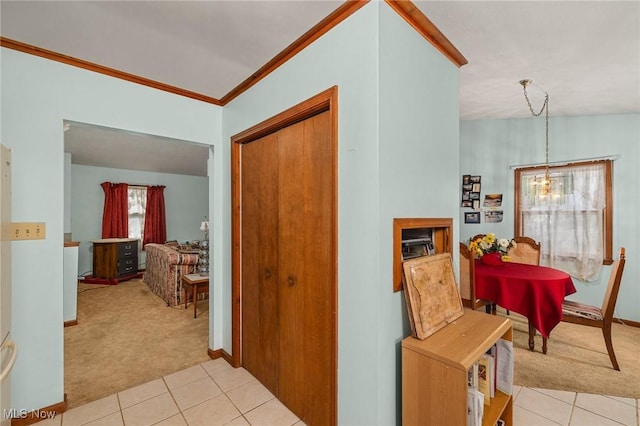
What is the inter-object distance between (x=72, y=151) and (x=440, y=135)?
6.09 meters

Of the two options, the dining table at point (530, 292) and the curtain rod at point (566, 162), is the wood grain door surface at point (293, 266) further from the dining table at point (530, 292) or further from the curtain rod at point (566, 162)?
the curtain rod at point (566, 162)

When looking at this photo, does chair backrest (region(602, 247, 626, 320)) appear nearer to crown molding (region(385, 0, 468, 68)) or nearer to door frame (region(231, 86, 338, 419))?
crown molding (region(385, 0, 468, 68))

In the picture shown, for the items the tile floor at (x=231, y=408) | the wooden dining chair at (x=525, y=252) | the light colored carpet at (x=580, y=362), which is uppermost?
the wooden dining chair at (x=525, y=252)

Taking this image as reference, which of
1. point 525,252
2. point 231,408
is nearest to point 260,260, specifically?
point 231,408

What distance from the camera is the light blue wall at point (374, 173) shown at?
1.38 metres

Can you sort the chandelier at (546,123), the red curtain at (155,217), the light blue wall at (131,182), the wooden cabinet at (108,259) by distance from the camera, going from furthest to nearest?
the red curtain at (155,217), the light blue wall at (131,182), the wooden cabinet at (108,259), the chandelier at (546,123)

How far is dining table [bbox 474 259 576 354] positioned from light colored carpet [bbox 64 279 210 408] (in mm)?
2737

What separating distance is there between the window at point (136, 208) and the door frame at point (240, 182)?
559 cm

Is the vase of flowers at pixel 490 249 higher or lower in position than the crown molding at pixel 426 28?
lower

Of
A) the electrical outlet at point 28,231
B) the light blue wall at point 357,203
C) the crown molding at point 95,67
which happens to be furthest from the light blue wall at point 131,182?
the light blue wall at point 357,203

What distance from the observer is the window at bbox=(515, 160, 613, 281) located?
345 centimetres

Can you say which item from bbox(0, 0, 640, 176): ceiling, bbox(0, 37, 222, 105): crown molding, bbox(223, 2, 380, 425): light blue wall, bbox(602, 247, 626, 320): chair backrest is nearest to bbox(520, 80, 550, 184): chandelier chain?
bbox(0, 0, 640, 176): ceiling

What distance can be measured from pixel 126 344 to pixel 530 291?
3.92 meters

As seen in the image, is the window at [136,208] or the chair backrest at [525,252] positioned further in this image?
the window at [136,208]
